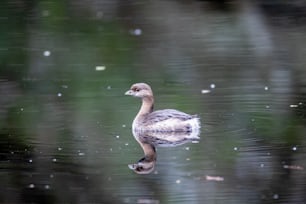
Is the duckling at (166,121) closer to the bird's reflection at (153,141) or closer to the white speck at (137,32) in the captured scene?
the bird's reflection at (153,141)

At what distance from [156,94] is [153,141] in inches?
66.3

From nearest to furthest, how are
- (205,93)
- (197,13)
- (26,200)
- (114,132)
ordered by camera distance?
(26,200), (114,132), (205,93), (197,13)

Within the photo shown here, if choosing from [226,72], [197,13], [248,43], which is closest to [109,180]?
[226,72]

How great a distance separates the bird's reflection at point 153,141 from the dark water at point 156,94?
0.08 meters

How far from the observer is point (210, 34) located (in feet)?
37.7

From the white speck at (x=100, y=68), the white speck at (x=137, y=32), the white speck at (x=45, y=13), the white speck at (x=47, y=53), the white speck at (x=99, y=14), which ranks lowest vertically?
the white speck at (x=99, y=14)

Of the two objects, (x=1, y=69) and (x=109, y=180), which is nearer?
(x=109, y=180)

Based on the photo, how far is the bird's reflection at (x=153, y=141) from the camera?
5984 mm

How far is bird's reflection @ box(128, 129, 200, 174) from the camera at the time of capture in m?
5.98

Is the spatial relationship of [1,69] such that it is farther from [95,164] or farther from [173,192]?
[173,192]

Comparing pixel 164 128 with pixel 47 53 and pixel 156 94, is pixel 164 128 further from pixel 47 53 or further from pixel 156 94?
pixel 47 53

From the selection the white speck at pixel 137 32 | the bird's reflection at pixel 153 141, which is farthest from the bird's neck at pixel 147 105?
the white speck at pixel 137 32

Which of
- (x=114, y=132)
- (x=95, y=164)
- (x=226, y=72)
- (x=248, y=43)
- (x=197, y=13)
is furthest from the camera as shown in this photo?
(x=197, y=13)

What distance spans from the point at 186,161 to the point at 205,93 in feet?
7.89
